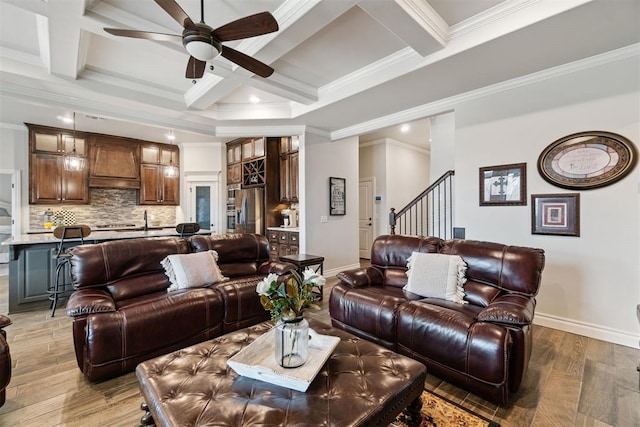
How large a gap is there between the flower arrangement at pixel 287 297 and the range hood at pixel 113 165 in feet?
22.0

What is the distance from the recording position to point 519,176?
3.30m

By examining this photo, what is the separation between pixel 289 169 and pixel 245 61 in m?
3.59

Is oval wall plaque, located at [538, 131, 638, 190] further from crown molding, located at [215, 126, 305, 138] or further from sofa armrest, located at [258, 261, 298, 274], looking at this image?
crown molding, located at [215, 126, 305, 138]

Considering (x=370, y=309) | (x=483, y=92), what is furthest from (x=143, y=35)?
(x=483, y=92)

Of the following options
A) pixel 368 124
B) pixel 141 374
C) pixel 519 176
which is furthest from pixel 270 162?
pixel 141 374

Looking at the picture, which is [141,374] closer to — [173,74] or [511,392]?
[511,392]

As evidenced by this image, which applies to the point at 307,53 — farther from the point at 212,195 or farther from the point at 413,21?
the point at 212,195

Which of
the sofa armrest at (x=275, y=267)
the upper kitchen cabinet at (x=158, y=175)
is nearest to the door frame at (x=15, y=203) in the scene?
the upper kitchen cabinet at (x=158, y=175)

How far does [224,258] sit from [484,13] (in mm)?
3565

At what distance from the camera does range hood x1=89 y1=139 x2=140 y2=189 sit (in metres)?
6.27

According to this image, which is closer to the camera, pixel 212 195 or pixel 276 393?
pixel 276 393

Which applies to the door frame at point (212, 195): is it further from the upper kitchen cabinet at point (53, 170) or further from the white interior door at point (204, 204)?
the upper kitchen cabinet at point (53, 170)

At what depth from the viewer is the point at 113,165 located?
649 centimetres

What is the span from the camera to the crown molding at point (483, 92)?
2738mm
